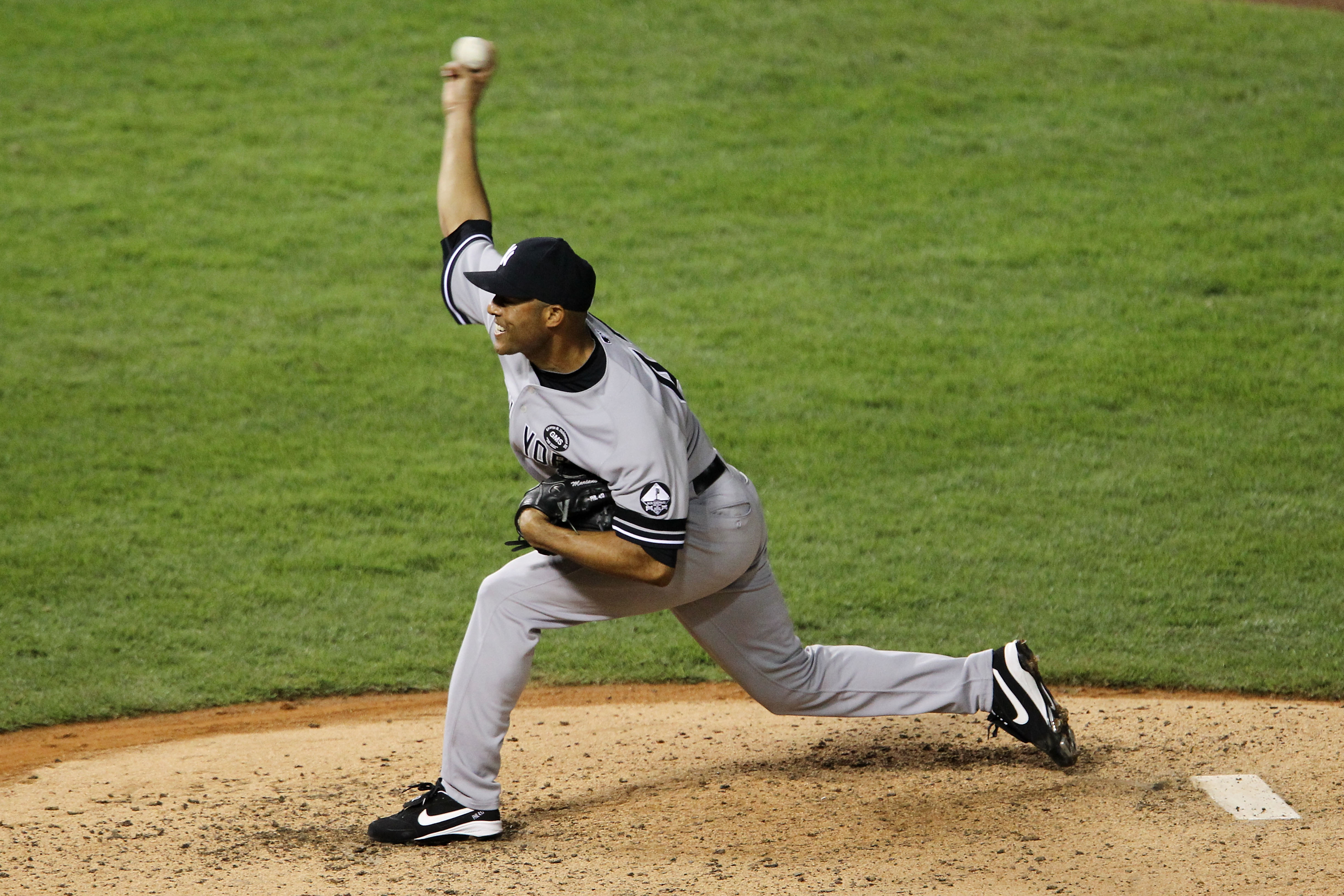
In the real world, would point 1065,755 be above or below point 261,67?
below

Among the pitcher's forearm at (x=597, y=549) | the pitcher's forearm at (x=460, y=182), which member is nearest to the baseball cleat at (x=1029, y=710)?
the pitcher's forearm at (x=597, y=549)

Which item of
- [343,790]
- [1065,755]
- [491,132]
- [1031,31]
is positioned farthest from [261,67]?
[1065,755]

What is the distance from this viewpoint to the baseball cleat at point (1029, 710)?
401 cm

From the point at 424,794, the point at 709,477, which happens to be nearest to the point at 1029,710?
the point at 709,477

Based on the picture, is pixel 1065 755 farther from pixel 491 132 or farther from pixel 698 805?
pixel 491 132

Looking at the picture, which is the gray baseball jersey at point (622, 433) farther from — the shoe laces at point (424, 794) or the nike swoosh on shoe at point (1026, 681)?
the nike swoosh on shoe at point (1026, 681)

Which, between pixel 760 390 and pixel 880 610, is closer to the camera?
pixel 880 610

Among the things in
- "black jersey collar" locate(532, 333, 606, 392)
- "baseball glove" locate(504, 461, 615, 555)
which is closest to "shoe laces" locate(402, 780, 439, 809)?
"baseball glove" locate(504, 461, 615, 555)

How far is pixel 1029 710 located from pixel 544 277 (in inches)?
75.2

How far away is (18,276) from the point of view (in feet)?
32.6

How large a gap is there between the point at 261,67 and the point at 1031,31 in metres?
7.79

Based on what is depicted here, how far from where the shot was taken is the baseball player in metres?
3.44

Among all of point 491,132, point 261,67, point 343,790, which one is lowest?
point 343,790

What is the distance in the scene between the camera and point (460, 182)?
4.10 meters
